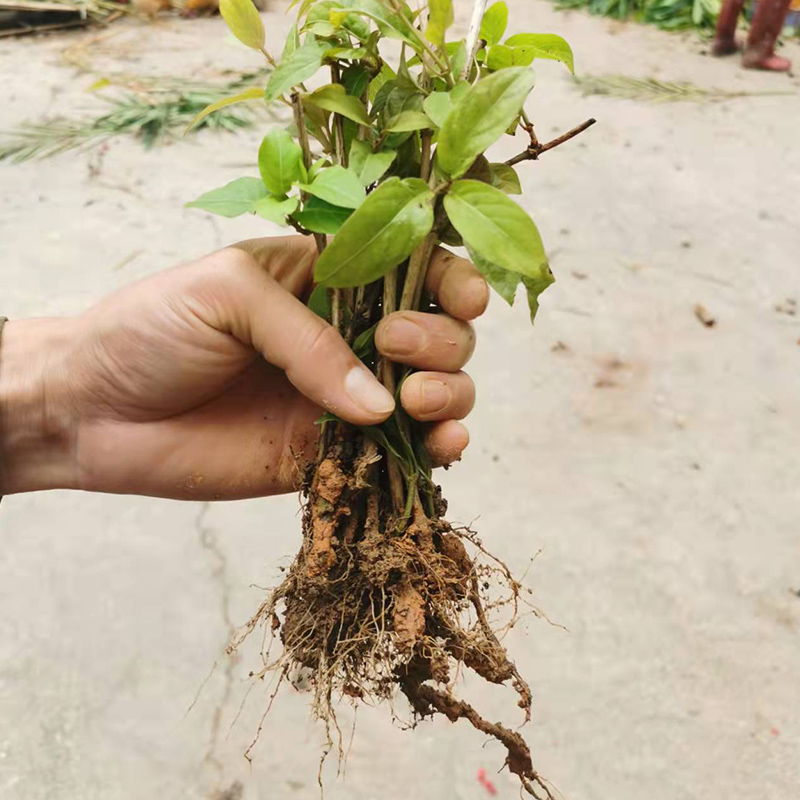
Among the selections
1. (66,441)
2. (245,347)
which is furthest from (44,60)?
(245,347)

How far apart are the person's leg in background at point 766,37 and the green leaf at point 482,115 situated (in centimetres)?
320

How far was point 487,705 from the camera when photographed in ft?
4.43

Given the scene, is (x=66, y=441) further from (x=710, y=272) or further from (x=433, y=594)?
(x=710, y=272)

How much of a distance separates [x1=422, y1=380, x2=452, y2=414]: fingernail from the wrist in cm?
54

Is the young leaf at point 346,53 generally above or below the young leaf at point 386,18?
below

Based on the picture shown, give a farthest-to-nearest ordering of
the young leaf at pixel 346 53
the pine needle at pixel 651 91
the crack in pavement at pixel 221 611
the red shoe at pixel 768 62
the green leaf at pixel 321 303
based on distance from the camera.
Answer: the red shoe at pixel 768 62, the pine needle at pixel 651 91, the crack in pavement at pixel 221 611, the green leaf at pixel 321 303, the young leaf at pixel 346 53

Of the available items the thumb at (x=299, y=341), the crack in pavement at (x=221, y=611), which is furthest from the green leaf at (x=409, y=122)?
the crack in pavement at (x=221, y=611)

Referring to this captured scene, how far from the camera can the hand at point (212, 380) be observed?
886 mm

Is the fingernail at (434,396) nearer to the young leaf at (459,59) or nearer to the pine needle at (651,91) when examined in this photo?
the young leaf at (459,59)

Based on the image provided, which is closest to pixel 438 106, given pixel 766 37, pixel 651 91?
pixel 651 91

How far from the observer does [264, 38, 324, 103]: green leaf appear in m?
0.70

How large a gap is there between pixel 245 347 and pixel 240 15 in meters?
0.39

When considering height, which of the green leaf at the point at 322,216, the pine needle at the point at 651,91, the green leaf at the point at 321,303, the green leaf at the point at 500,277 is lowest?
the pine needle at the point at 651,91

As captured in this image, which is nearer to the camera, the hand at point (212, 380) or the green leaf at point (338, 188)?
the green leaf at point (338, 188)
